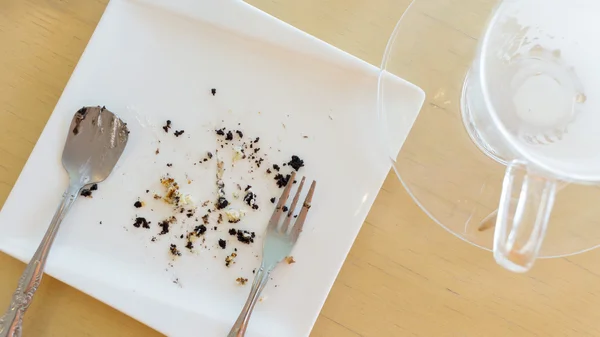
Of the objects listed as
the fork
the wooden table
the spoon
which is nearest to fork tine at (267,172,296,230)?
the fork

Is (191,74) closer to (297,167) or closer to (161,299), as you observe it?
(297,167)

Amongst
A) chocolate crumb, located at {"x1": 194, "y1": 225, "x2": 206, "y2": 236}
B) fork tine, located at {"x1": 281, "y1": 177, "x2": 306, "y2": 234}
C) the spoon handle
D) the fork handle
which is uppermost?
fork tine, located at {"x1": 281, "y1": 177, "x2": 306, "y2": 234}

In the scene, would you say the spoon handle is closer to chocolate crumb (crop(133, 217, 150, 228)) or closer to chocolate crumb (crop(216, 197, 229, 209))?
chocolate crumb (crop(133, 217, 150, 228))

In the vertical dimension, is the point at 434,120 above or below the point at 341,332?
above

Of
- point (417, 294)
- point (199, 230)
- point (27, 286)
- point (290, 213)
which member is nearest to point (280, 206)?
point (290, 213)

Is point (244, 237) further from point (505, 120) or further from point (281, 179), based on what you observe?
point (505, 120)

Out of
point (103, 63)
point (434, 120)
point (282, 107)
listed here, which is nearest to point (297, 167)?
point (282, 107)
